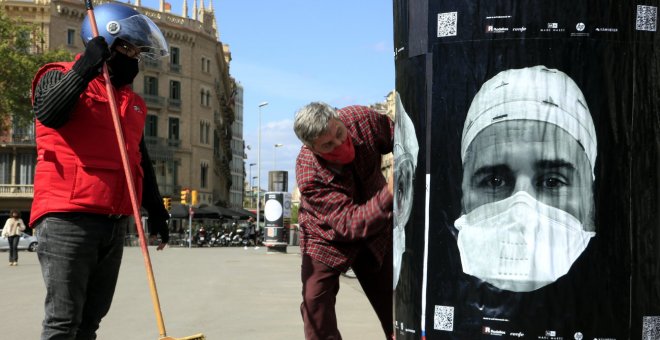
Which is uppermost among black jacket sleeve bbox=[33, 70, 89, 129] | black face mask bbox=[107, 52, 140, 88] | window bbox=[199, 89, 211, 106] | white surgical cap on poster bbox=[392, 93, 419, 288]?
window bbox=[199, 89, 211, 106]

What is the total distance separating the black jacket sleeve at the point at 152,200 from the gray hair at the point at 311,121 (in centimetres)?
98

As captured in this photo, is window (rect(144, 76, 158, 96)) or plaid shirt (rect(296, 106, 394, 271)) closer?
plaid shirt (rect(296, 106, 394, 271))

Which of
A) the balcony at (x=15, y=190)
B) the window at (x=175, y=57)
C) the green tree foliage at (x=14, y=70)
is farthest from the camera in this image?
the window at (x=175, y=57)

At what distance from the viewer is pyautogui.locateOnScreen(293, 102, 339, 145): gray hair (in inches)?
153

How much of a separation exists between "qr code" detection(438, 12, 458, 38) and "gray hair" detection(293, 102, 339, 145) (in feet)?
3.61

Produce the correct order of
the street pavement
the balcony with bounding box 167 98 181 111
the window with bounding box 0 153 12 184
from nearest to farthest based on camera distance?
the street pavement < the window with bounding box 0 153 12 184 < the balcony with bounding box 167 98 181 111

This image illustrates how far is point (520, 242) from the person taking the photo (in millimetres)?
2777

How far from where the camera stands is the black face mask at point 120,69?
13.8 ft

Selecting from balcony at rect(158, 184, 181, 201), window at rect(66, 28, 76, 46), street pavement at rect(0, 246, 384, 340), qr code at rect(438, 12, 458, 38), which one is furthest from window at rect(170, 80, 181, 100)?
qr code at rect(438, 12, 458, 38)

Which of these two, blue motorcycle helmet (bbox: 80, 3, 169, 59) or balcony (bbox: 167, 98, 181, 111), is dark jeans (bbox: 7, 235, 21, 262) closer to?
blue motorcycle helmet (bbox: 80, 3, 169, 59)

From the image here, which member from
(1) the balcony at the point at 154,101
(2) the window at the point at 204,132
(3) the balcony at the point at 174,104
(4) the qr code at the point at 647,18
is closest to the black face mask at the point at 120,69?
(4) the qr code at the point at 647,18

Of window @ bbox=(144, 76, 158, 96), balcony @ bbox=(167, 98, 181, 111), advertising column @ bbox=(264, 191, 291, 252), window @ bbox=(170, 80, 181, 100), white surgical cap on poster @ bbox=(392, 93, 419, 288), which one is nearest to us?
white surgical cap on poster @ bbox=(392, 93, 419, 288)

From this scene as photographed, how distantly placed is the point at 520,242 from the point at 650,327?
0.46m

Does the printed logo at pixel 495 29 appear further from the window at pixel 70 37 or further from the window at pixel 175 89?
the window at pixel 175 89
